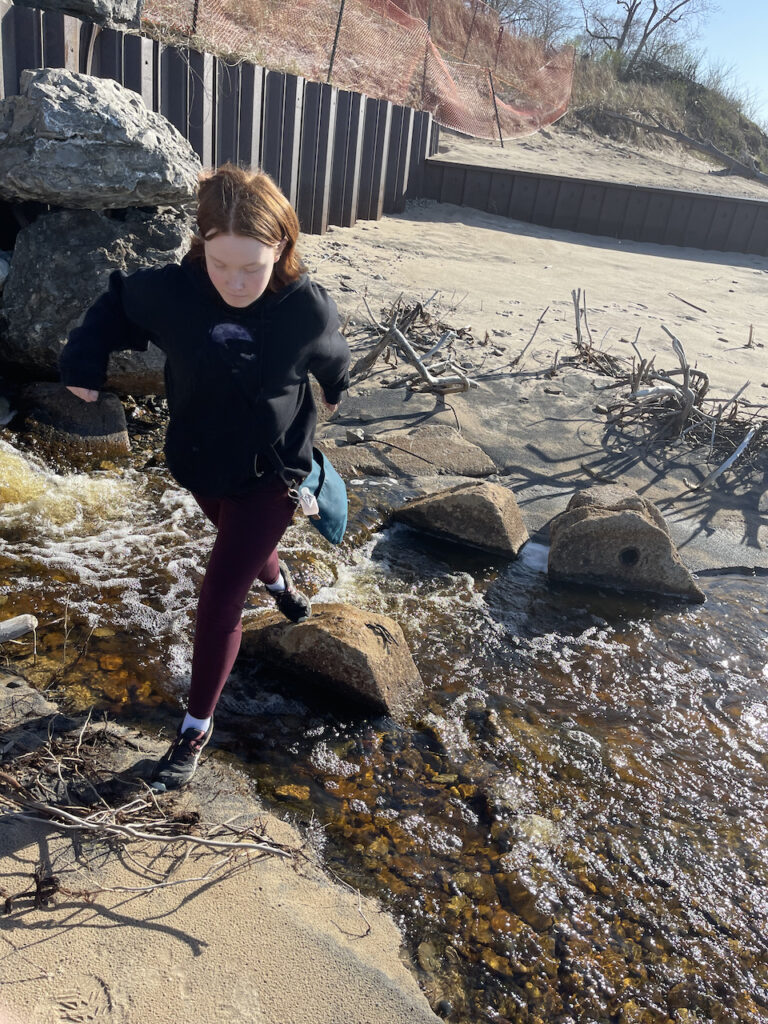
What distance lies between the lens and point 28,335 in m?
5.13

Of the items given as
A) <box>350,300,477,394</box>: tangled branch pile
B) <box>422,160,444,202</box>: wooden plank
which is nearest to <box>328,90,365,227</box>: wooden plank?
<box>422,160,444,202</box>: wooden plank

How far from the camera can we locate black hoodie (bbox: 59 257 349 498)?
2.15m

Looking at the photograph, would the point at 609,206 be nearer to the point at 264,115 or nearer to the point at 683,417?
the point at 264,115

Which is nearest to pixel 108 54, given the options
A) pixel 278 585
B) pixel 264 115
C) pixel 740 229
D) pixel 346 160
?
pixel 264 115

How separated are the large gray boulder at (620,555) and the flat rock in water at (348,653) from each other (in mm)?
1311

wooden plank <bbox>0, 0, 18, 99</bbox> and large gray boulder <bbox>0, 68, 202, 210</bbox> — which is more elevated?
wooden plank <bbox>0, 0, 18, 99</bbox>

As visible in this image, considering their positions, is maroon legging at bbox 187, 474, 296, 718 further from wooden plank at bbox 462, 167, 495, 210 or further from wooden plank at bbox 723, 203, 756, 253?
wooden plank at bbox 723, 203, 756, 253

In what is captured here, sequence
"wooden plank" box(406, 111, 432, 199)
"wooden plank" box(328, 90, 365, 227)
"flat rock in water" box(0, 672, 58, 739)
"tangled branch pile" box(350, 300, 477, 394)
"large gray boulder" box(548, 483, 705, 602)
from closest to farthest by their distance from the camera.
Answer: "flat rock in water" box(0, 672, 58, 739) < "large gray boulder" box(548, 483, 705, 602) < "tangled branch pile" box(350, 300, 477, 394) < "wooden plank" box(328, 90, 365, 227) < "wooden plank" box(406, 111, 432, 199)

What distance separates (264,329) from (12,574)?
7.03 feet

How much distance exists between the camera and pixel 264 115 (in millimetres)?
8523

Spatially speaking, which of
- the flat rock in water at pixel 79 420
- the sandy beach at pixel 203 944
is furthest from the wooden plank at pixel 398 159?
the sandy beach at pixel 203 944

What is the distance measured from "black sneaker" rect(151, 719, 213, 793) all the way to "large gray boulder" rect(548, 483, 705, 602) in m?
2.34

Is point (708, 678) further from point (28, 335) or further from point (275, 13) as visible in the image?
point (275, 13)

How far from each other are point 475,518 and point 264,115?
632 cm
